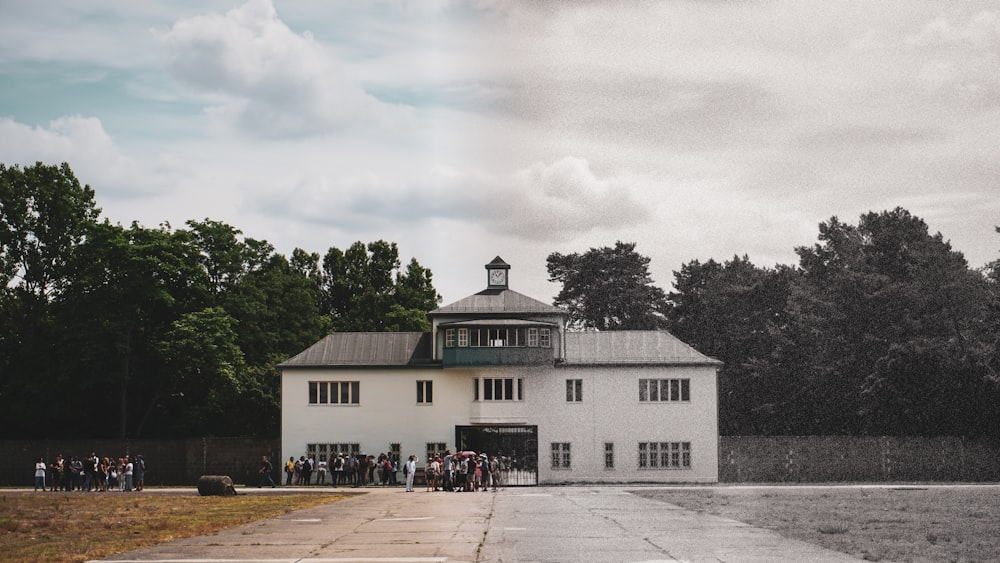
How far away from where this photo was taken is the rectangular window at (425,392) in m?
67.3

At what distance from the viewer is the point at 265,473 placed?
6247 cm

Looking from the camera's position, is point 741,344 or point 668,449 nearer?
point 668,449

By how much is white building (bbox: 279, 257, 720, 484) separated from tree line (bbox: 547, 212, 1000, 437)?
16.6 metres

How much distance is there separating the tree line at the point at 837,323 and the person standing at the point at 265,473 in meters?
38.5

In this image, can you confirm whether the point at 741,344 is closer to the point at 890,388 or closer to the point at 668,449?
the point at 890,388

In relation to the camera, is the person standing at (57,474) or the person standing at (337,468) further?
the person standing at (337,468)

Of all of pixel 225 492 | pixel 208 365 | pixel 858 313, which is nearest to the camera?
pixel 225 492

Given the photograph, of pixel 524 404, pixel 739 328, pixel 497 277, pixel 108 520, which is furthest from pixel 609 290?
pixel 108 520

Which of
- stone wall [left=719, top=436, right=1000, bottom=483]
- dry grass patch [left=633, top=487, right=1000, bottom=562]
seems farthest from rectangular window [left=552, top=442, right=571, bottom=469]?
dry grass patch [left=633, top=487, right=1000, bottom=562]

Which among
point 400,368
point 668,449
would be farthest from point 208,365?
point 668,449

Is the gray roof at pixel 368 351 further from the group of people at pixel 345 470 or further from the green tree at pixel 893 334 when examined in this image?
the green tree at pixel 893 334

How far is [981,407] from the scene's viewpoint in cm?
7025

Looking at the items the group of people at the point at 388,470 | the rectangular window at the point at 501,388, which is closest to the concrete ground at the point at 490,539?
the group of people at the point at 388,470

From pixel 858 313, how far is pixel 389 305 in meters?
41.4
